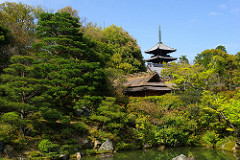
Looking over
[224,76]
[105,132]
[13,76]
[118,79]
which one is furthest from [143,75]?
[224,76]

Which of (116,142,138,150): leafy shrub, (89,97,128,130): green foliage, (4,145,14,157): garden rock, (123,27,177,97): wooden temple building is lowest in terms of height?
(116,142,138,150): leafy shrub

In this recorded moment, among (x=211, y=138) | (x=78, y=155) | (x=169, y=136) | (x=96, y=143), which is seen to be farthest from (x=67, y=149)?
(x=211, y=138)

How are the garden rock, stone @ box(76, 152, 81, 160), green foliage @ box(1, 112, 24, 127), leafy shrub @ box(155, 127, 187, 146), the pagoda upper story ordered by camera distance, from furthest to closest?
1. the pagoda upper story
2. leafy shrub @ box(155, 127, 187, 146)
3. stone @ box(76, 152, 81, 160)
4. the garden rock
5. green foliage @ box(1, 112, 24, 127)

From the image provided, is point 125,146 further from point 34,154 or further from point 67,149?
point 34,154

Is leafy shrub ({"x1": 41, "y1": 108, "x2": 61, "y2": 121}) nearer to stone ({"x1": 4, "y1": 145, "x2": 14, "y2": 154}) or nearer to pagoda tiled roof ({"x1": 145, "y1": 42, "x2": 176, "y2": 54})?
stone ({"x1": 4, "y1": 145, "x2": 14, "y2": 154})

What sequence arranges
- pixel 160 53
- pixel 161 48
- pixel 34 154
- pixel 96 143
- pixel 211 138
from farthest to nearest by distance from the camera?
pixel 160 53, pixel 161 48, pixel 211 138, pixel 96 143, pixel 34 154

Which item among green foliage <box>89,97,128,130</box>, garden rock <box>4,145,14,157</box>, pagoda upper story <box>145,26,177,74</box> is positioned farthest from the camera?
pagoda upper story <box>145,26,177,74</box>

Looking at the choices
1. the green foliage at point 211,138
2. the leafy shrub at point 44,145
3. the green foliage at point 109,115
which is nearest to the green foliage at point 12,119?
the leafy shrub at point 44,145

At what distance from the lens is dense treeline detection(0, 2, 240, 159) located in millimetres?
13227

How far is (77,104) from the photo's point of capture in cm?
1605

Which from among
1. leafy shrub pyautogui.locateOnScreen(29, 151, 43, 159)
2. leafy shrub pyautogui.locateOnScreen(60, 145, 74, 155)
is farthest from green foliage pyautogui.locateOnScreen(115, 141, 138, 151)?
leafy shrub pyautogui.locateOnScreen(29, 151, 43, 159)

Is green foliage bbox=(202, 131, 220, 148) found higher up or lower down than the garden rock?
lower down

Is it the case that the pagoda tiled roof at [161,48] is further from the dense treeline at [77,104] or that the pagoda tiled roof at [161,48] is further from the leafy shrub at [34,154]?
the leafy shrub at [34,154]

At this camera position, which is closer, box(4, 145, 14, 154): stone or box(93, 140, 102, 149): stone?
box(4, 145, 14, 154): stone
